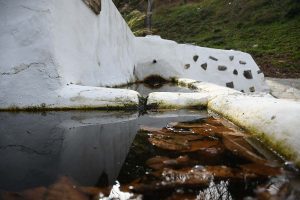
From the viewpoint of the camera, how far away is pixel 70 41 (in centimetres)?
324

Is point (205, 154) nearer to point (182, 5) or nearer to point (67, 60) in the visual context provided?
point (67, 60)

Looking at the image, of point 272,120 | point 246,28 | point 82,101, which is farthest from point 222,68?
point 246,28

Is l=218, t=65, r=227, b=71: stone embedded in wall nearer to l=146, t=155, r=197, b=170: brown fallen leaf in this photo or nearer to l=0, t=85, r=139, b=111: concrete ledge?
l=0, t=85, r=139, b=111: concrete ledge

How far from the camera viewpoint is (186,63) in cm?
Answer: 684

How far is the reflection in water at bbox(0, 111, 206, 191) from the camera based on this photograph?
4.18ft

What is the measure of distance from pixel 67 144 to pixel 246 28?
15.6 meters

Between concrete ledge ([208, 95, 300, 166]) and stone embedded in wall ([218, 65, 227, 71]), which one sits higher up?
stone embedded in wall ([218, 65, 227, 71])

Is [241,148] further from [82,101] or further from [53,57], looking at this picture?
[53,57]

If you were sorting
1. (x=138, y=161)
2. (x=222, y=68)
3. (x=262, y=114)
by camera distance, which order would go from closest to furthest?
(x=138, y=161), (x=262, y=114), (x=222, y=68)

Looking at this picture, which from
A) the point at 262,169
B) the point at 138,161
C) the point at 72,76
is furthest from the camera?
the point at 72,76

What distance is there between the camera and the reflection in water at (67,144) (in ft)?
4.18

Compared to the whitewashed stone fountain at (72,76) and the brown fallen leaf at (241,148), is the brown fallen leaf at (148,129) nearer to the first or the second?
the brown fallen leaf at (241,148)

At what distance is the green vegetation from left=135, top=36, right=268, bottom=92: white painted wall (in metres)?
3.15

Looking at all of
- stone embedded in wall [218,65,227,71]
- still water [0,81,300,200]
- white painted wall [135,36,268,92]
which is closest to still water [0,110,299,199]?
still water [0,81,300,200]
